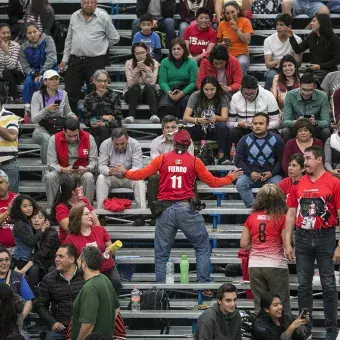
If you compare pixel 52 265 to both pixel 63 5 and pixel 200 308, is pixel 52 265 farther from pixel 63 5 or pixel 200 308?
pixel 63 5

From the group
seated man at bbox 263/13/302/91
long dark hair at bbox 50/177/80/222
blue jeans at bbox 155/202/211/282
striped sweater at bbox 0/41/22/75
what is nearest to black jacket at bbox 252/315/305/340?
blue jeans at bbox 155/202/211/282

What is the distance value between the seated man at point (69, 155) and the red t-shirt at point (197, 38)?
9.06 ft

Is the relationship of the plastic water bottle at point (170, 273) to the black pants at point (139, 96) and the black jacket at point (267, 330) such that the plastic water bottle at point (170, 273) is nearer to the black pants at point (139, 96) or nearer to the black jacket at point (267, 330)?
the black jacket at point (267, 330)

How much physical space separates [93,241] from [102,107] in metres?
2.89

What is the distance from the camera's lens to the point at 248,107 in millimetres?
18438

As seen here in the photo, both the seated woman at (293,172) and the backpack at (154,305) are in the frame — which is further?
the seated woman at (293,172)

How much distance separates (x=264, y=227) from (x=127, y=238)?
7.08 ft

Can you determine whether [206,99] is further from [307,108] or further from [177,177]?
[177,177]

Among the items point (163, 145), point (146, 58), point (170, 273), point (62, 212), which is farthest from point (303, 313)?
point (146, 58)

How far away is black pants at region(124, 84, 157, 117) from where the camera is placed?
1917cm

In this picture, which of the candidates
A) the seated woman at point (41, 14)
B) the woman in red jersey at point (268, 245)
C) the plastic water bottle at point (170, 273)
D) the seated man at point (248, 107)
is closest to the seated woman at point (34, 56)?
the seated woman at point (41, 14)

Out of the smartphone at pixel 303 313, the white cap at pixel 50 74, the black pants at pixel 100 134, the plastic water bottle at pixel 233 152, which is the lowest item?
the smartphone at pixel 303 313

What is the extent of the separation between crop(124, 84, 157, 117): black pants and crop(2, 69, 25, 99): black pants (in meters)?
1.67

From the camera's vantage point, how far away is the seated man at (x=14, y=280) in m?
15.6
